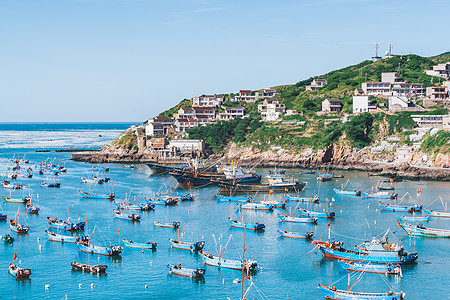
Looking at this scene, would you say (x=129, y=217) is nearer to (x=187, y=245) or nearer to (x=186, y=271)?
(x=187, y=245)

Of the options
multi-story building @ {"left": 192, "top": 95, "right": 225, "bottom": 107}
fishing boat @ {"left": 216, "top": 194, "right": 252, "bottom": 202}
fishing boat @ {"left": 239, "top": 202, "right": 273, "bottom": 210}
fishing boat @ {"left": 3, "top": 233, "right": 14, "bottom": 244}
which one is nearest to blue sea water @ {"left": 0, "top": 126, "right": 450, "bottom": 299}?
fishing boat @ {"left": 3, "top": 233, "right": 14, "bottom": 244}

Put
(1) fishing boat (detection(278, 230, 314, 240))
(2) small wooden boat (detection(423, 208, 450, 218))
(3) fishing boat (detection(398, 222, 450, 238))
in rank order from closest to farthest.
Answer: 1. (1) fishing boat (detection(278, 230, 314, 240))
2. (3) fishing boat (detection(398, 222, 450, 238))
3. (2) small wooden boat (detection(423, 208, 450, 218))

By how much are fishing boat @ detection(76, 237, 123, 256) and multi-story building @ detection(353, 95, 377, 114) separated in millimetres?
93646

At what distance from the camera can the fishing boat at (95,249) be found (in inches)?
2158

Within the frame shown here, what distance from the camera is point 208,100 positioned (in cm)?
18188

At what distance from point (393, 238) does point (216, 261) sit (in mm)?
21611

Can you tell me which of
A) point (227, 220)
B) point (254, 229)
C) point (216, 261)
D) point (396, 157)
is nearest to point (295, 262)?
point (216, 261)

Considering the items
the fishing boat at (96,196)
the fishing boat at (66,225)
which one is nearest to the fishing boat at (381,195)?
the fishing boat at (96,196)

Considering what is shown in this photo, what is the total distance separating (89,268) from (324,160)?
80.3 meters

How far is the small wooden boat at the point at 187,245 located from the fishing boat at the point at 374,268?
1442 centimetres

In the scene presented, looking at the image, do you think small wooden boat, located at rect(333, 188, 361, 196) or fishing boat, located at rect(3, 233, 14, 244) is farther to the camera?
small wooden boat, located at rect(333, 188, 361, 196)

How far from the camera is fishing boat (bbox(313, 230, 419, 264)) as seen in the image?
172 feet

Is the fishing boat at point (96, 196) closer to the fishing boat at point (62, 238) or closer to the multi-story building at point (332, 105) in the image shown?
the fishing boat at point (62, 238)

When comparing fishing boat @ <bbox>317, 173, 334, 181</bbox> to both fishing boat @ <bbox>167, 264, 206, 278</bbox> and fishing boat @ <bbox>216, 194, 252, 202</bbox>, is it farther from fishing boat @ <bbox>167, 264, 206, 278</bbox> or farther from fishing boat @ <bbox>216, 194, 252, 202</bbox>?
fishing boat @ <bbox>167, 264, 206, 278</bbox>
